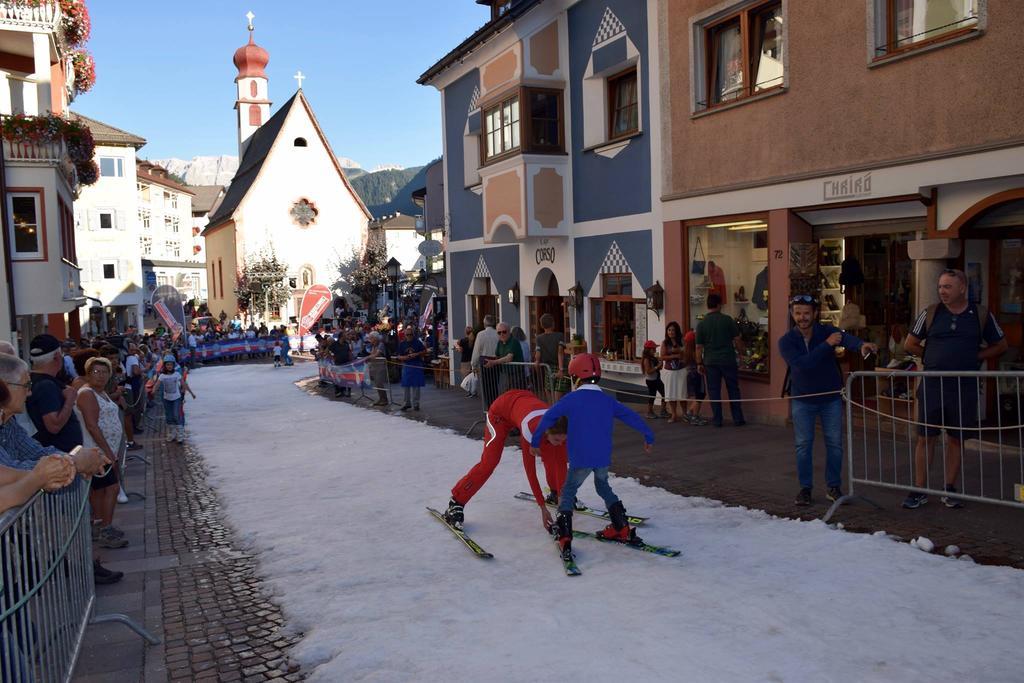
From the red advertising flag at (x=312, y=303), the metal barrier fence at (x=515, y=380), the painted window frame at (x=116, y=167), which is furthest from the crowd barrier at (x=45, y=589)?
the painted window frame at (x=116, y=167)

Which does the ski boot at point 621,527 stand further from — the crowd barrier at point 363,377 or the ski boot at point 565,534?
the crowd barrier at point 363,377

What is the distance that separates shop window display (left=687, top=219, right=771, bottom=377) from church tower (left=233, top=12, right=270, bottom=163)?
196ft

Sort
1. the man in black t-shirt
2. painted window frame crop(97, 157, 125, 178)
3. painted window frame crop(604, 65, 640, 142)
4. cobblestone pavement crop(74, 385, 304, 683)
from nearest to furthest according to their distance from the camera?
cobblestone pavement crop(74, 385, 304, 683), painted window frame crop(604, 65, 640, 142), the man in black t-shirt, painted window frame crop(97, 157, 125, 178)

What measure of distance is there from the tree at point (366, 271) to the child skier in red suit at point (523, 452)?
156 ft

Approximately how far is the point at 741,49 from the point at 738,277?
332 cm

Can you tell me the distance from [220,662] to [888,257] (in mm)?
9580

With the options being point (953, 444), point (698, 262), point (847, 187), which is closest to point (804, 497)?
point (953, 444)

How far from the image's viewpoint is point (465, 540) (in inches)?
276

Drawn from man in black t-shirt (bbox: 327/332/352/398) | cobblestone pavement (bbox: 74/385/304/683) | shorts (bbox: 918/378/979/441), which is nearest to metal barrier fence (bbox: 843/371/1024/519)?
shorts (bbox: 918/378/979/441)

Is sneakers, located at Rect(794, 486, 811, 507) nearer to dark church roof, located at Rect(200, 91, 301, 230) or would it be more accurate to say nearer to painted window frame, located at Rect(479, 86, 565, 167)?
painted window frame, located at Rect(479, 86, 565, 167)

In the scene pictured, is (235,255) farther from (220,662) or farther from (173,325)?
(220,662)

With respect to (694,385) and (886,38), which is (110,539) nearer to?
(694,385)

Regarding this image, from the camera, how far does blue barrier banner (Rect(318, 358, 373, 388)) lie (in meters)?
20.5

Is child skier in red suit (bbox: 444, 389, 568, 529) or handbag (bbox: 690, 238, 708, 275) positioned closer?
child skier in red suit (bbox: 444, 389, 568, 529)
